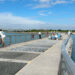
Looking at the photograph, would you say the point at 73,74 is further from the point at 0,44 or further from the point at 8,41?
the point at 8,41

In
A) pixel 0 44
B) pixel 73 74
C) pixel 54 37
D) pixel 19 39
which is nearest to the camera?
pixel 73 74

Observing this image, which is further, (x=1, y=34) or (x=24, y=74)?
(x=1, y=34)

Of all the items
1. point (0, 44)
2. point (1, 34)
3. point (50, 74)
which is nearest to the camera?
point (50, 74)

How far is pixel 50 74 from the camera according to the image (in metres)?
5.32

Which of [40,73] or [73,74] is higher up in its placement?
[73,74]

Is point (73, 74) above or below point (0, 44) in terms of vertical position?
above

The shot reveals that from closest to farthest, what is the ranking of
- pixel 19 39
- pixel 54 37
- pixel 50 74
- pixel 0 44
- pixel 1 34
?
pixel 50 74
pixel 1 34
pixel 0 44
pixel 19 39
pixel 54 37

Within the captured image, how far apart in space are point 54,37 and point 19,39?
1048 centimetres

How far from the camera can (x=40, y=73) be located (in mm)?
5445

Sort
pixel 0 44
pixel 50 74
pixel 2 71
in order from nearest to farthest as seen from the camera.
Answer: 1. pixel 50 74
2. pixel 2 71
3. pixel 0 44

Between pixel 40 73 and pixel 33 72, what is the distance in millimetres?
304

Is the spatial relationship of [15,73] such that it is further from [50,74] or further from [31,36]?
[31,36]

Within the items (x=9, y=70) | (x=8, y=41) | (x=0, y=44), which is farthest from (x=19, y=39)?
(x=9, y=70)

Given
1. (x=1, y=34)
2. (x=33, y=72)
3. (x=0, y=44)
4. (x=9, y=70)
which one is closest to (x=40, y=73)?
(x=33, y=72)
